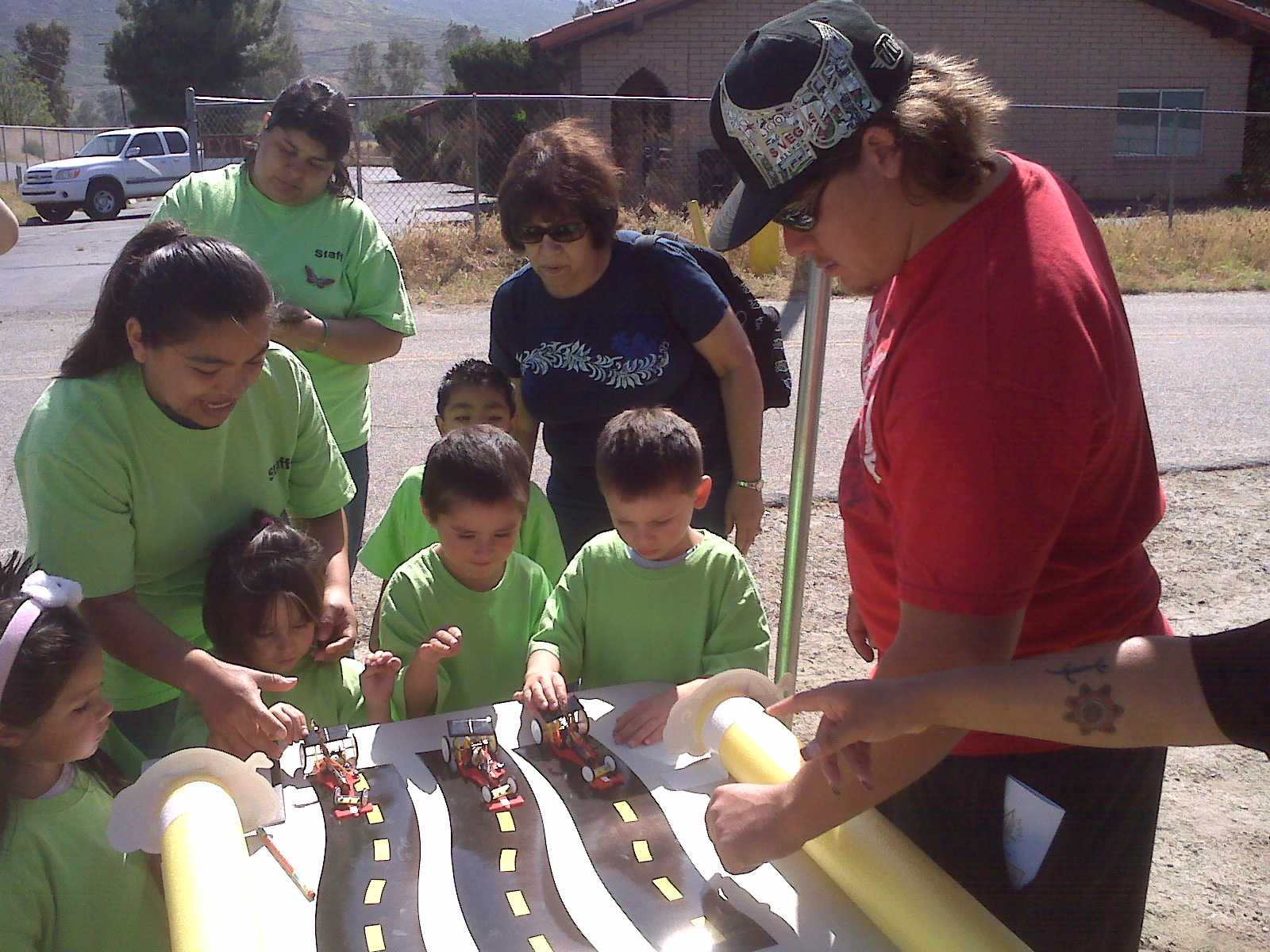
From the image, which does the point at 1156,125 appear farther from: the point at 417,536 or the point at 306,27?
the point at 306,27

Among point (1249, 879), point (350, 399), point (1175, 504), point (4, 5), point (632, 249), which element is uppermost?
point (4, 5)

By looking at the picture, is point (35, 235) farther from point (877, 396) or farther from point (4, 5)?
point (4, 5)

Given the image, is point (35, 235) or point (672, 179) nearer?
point (672, 179)

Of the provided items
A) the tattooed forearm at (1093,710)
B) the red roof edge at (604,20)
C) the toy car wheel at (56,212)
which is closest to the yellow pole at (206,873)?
the tattooed forearm at (1093,710)

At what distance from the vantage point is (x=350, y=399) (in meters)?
3.28

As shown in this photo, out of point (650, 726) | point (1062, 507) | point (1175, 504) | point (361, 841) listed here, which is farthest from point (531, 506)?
point (1175, 504)

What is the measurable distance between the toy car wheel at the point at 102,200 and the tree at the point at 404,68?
2321 inches

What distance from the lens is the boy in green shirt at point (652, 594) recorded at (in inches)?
88.5

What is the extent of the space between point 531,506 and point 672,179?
14.1 meters

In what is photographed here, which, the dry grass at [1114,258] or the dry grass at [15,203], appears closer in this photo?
the dry grass at [1114,258]

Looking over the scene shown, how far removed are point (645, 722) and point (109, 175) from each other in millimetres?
23256

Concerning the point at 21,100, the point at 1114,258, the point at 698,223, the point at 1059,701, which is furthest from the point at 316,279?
the point at 21,100

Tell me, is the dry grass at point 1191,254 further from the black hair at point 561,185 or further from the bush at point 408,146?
the black hair at point 561,185

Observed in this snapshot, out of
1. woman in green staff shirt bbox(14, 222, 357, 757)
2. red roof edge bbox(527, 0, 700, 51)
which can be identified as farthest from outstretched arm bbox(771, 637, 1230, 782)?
red roof edge bbox(527, 0, 700, 51)
